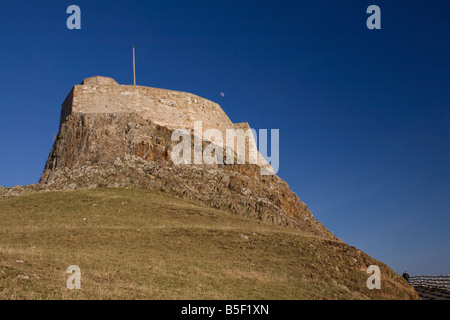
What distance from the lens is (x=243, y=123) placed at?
5106 centimetres

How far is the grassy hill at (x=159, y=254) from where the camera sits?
13180mm

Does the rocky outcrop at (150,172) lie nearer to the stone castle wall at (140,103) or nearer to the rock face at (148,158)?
the rock face at (148,158)

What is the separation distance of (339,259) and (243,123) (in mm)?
31555

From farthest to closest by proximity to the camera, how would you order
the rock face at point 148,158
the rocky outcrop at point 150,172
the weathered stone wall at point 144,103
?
the weathered stone wall at point 144,103, the rock face at point 148,158, the rocky outcrop at point 150,172

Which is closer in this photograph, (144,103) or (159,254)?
(159,254)

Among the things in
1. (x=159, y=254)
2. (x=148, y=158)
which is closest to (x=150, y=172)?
(x=148, y=158)

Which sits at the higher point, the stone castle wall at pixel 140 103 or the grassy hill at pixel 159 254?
the stone castle wall at pixel 140 103

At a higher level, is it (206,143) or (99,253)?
(206,143)

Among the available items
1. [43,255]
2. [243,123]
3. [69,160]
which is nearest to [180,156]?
[69,160]

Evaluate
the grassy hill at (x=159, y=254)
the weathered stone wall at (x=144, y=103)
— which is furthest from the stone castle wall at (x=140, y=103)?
the grassy hill at (x=159, y=254)

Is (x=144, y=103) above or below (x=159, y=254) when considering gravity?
above

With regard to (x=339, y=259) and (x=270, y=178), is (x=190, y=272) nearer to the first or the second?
(x=339, y=259)

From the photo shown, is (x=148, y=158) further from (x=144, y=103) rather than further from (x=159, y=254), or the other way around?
(x=159, y=254)

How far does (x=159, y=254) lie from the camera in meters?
18.8
